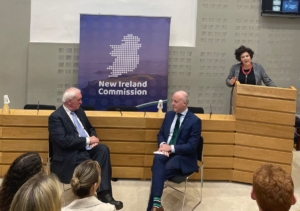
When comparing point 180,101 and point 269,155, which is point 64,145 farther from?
point 269,155

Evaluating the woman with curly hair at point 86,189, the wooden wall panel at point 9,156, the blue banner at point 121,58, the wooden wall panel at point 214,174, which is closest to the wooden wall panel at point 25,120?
the wooden wall panel at point 9,156

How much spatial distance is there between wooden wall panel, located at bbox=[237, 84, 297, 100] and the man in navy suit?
0.81m

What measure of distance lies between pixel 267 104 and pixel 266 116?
0.49ft

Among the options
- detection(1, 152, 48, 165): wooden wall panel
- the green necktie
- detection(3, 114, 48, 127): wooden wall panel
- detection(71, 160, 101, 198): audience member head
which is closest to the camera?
detection(71, 160, 101, 198): audience member head

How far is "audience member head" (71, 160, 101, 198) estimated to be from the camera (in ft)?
8.87

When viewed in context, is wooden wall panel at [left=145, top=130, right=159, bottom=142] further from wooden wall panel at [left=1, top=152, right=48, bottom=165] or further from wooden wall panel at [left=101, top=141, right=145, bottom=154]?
wooden wall panel at [left=1, top=152, right=48, bottom=165]

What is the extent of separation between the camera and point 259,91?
16.2 ft

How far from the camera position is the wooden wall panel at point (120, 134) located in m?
4.99

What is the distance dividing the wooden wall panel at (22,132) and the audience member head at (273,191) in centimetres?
336

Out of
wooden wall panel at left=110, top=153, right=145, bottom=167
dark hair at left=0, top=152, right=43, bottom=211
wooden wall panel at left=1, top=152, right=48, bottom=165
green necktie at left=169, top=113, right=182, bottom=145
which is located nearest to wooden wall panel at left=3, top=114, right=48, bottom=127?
wooden wall panel at left=1, top=152, right=48, bottom=165

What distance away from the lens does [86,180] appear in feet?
9.00

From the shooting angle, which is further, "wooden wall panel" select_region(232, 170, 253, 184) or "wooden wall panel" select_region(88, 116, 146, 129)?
"wooden wall panel" select_region(232, 170, 253, 184)

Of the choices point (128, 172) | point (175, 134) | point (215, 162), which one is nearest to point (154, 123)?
point (175, 134)

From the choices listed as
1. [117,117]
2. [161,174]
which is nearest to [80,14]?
[117,117]
